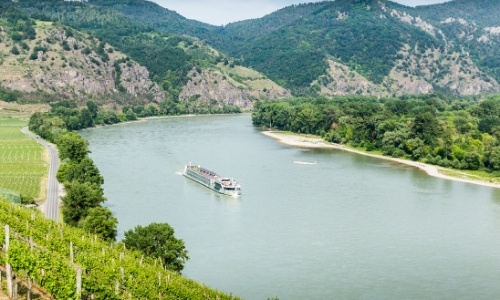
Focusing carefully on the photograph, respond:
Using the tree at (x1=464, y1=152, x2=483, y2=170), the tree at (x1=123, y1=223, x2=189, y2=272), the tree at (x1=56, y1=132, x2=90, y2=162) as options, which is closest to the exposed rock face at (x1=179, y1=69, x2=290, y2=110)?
the tree at (x1=464, y1=152, x2=483, y2=170)

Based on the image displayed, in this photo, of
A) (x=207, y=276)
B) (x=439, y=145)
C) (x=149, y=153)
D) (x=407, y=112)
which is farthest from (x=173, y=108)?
(x=207, y=276)

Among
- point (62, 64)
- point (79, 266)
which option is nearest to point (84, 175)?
point (79, 266)

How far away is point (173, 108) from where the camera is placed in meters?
156

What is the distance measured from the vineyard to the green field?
19.9 metres

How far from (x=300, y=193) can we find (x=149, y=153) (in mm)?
28615

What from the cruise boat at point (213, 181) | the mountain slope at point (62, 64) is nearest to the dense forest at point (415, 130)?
the cruise boat at point (213, 181)

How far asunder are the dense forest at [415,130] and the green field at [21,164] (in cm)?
4377

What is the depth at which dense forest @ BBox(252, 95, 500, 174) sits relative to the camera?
71994mm

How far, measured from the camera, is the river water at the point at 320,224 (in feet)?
105

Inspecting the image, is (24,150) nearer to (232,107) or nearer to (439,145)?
(439,145)

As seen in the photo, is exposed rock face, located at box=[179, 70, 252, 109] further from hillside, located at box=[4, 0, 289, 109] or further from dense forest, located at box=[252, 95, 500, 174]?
dense forest, located at box=[252, 95, 500, 174]

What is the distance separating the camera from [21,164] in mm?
61062

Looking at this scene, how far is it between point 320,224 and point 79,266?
25.9 metres

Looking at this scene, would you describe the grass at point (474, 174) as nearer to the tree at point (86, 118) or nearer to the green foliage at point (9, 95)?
the tree at point (86, 118)
